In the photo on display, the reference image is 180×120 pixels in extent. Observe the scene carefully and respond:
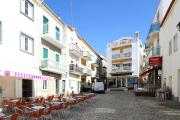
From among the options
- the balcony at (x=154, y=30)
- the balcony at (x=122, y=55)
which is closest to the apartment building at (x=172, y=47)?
the balcony at (x=154, y=30)

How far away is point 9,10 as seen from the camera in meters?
21.5

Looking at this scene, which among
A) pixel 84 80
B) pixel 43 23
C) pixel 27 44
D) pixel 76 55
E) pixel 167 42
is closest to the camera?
pixel 27 44

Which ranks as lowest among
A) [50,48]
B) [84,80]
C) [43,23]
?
[84,80]

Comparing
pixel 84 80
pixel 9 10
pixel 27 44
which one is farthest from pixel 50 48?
pixel 84 80

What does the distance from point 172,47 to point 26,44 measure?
42.3 feet

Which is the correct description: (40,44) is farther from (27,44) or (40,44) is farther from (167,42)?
(167,42)

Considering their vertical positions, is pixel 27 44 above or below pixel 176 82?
above

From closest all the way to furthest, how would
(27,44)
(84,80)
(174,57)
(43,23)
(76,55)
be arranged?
(27,44), (174,57), (43,23), (76,55), (84,80)

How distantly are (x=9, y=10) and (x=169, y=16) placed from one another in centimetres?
1538

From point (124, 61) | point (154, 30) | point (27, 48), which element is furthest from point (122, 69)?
point (27, 48)

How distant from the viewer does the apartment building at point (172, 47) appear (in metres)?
25.5

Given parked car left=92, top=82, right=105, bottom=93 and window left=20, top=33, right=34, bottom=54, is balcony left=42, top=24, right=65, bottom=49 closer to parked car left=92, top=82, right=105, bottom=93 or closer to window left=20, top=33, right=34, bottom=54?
window left=20, top=33, right=34, bottom=54

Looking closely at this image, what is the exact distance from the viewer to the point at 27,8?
25.0 m

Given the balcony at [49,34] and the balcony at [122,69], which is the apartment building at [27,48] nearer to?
the balcony at [49,34]
